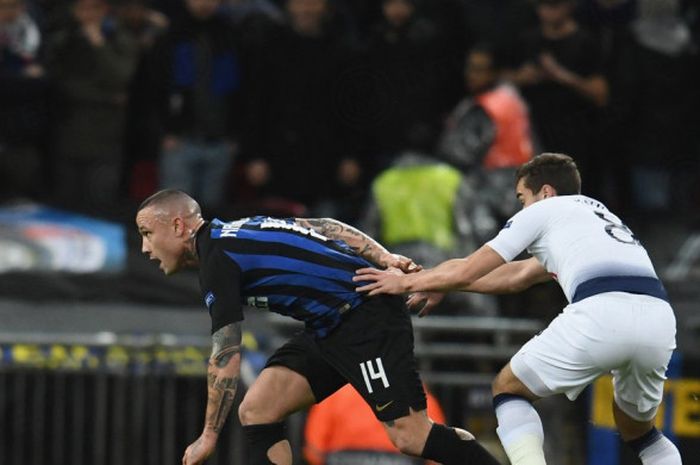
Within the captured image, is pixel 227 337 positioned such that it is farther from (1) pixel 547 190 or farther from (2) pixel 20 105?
(2) pixel 20 105

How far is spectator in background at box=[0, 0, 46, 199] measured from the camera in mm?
15422

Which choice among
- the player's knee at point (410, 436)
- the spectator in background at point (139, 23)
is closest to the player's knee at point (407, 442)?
the player's knee at point (410, 436)

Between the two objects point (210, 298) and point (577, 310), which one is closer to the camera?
point (577, 310)

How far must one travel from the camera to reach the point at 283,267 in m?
9.95

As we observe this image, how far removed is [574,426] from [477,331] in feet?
3.30

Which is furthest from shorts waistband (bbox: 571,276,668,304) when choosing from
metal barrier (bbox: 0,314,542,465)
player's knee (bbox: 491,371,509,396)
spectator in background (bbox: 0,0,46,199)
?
spectator in background (bbox: 0,0,46,199)

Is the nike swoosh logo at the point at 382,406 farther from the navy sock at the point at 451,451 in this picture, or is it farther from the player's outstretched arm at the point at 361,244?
the player's outstretched arm at the point at 361,244

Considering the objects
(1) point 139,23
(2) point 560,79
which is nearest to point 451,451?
(2) point 560,79


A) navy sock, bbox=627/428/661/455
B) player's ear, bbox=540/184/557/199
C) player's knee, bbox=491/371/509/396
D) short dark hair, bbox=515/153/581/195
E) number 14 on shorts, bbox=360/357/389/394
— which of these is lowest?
navy sock, bbox=627/428/661/455

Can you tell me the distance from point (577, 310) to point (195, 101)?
6.68 meters

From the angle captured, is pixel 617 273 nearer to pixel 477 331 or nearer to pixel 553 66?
pixel 477 331

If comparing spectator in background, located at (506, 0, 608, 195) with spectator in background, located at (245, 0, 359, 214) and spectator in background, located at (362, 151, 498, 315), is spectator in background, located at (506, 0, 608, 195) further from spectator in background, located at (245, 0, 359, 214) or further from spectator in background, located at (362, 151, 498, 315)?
spectator in background, located at (245, 0, 359, 214)

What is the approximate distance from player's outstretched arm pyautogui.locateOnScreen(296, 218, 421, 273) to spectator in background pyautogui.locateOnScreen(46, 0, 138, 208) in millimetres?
5380

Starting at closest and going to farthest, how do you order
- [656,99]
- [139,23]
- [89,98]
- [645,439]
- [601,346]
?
[601,346] < [645,439] < [89,98] < [656,99] < [139,23]
